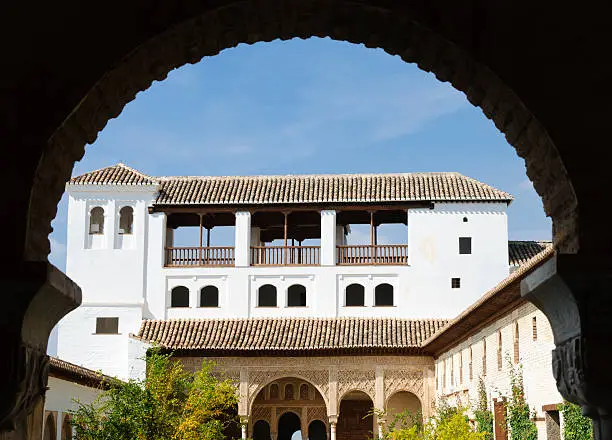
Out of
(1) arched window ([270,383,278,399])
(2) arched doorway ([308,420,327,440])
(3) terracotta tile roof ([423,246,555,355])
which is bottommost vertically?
(2) arched doorway ([308,420,327,440])

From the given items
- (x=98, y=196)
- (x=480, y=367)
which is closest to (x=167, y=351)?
(x=98, y=196)

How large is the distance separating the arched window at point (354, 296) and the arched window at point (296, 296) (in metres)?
1.65

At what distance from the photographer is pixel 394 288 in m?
34.6

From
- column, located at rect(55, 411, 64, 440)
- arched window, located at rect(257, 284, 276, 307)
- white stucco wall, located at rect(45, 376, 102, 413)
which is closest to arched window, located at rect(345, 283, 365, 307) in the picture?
arched window, located at rect(257, 284, 276, 307)

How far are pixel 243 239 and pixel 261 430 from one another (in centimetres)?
802

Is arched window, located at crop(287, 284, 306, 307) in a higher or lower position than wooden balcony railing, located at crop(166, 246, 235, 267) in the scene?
lower

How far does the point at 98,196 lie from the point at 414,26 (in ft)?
104

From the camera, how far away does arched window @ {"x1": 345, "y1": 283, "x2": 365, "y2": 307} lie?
115ft

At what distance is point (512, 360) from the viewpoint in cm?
2036

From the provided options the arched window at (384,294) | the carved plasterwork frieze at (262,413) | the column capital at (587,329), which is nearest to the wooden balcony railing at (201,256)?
the carved plasterwork frieze at (262,413)

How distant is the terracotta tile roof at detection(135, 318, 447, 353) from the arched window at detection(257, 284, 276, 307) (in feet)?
3.35

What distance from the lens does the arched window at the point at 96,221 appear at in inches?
1412

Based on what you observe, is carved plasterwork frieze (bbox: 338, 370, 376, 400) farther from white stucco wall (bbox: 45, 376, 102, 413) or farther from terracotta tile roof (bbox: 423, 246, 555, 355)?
white stucco wall (bbox: 45, 376, 102, 413)

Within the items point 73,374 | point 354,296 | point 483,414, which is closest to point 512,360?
point 483,414
